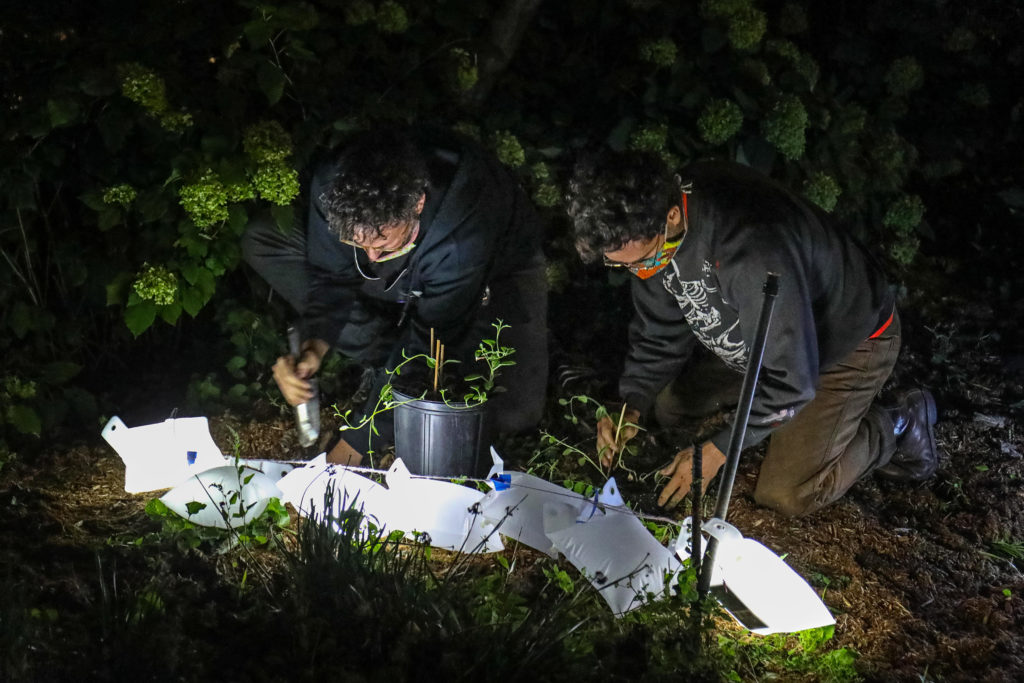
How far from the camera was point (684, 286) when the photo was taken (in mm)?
2768

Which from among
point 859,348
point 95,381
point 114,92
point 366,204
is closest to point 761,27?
point 859,348

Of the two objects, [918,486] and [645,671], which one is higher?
[645,671]

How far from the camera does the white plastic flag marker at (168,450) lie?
2.79m

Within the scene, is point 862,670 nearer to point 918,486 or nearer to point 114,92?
point 918,486

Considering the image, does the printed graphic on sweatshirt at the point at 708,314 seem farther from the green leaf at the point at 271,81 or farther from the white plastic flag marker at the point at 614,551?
the green leaf at the point at 271,81

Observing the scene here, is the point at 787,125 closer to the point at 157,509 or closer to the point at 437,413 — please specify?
the point at 437,413

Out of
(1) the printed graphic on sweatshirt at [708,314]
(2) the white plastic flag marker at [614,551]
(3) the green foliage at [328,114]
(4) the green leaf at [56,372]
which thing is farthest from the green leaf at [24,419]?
(1) the printed graphic on sweatshirt at [708,314]

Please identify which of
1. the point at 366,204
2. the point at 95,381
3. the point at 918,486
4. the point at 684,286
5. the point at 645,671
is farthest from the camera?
the point at 95,381

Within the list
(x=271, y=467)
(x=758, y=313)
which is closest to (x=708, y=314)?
(x=758, y=313)

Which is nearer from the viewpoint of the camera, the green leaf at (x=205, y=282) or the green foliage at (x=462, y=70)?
the green leaf at (x=205, y=282)

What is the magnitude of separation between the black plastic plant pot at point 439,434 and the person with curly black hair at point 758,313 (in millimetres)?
421

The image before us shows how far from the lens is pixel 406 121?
3740mm

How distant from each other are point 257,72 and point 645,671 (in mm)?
2421

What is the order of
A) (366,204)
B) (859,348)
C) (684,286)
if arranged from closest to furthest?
(366,204)
(684,286)
(859,348)
